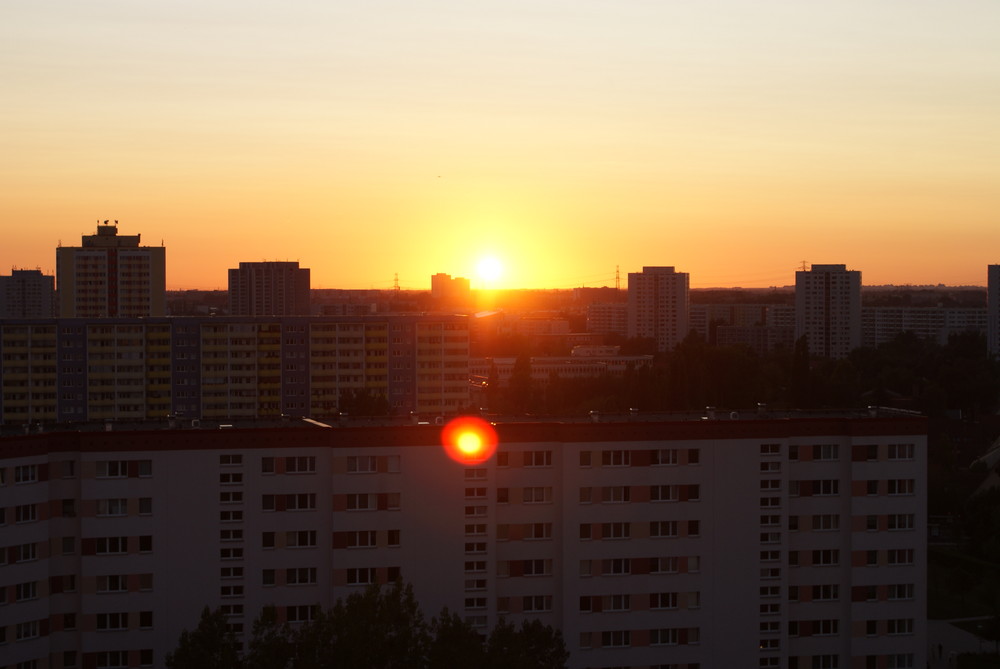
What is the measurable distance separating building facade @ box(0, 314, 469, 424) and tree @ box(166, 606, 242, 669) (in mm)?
30842

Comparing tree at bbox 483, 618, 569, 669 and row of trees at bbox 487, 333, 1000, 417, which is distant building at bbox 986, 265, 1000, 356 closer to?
row of trees at bbox 487, 333, 1000, 417

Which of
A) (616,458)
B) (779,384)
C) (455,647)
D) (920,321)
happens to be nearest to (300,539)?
(455,647)

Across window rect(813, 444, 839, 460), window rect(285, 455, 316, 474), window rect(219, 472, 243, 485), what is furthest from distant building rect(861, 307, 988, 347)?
window rect(219, 472, 243, 485)

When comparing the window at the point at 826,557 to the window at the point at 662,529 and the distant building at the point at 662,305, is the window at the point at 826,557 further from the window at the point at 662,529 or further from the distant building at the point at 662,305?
the distant building at the point at 662,305

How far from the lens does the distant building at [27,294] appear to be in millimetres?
94438

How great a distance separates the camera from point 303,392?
155ft

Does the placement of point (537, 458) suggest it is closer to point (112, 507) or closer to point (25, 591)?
point (112, 507)

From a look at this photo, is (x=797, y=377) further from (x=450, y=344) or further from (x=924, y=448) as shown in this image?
(x=924, y=448)

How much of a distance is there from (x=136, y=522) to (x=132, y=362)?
31.6 meters

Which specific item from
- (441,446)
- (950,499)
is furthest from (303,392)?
(441,446)

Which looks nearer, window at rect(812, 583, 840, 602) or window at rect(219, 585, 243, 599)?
window at rect(219, 585, 243, 599)

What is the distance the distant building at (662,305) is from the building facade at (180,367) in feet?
212

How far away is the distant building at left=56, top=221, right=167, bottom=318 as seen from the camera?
62312 millimetres

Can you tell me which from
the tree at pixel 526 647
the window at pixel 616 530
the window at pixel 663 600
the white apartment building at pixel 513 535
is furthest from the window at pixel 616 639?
the window at pixel 616 530
